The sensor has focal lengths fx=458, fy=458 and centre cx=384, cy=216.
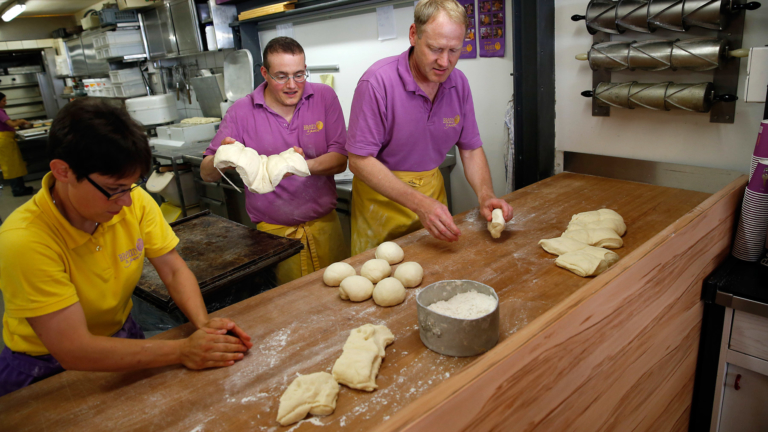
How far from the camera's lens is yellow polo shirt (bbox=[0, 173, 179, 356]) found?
1.03 m

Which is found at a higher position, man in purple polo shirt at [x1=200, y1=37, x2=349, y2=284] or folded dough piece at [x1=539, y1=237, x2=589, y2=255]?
man in purple polo shirt at [x1=200, y1=37, x2=349, y2=284]

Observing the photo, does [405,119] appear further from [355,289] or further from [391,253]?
[355,289]

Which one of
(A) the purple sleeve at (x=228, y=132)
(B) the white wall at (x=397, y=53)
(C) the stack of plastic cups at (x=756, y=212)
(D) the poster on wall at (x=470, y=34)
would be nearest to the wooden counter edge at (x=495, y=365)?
(C) the stack of plastic cups at (x=756, y=212)

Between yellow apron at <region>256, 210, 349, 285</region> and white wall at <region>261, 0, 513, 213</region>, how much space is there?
1.19 meters

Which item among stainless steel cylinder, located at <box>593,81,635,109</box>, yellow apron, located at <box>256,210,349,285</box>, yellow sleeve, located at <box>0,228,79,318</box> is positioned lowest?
yellow apron, located at <box>256,210,349,285</box>

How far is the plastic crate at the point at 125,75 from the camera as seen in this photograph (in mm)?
6242

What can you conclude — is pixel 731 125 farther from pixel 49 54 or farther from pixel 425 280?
pixel 49 54

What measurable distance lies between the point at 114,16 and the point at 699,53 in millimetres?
6553

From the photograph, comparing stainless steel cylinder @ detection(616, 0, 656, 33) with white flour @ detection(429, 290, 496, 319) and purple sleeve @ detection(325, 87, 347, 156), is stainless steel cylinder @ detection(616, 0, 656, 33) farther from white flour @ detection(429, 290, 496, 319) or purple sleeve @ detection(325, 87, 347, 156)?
white flour @ detection(429, 290, 496, 319)

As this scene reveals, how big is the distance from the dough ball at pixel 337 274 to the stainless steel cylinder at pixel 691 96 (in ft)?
5.13

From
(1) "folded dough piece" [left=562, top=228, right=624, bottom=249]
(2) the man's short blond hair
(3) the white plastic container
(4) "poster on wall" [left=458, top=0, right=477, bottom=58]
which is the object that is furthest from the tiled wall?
(1) "folded dough piece" [left=562, top=228, right=624, bottom=249]

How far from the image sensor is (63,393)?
3.57ft

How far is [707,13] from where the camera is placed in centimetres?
177

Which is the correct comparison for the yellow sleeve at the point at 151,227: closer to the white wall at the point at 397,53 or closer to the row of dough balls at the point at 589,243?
the row of dough balls at the point at 589,243
